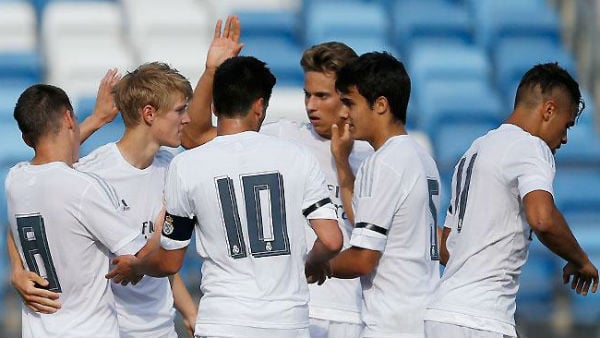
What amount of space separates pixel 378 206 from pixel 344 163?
87 centimetres

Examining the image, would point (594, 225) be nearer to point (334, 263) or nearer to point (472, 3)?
point (472, 3)

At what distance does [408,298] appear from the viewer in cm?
584

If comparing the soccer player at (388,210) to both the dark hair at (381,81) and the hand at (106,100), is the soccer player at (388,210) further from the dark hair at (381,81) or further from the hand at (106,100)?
the hand at (106,100)

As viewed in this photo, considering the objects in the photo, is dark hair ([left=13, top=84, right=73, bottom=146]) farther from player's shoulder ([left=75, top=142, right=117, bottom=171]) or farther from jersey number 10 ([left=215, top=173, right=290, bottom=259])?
jersey number 10 ([left=215, top=173, right=290, bottom=259])

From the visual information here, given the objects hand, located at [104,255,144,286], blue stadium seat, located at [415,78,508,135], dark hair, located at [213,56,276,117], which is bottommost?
blue stadium seat, located at [415,78,508,135]

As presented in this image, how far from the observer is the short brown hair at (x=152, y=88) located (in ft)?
20.2

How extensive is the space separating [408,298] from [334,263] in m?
0.44

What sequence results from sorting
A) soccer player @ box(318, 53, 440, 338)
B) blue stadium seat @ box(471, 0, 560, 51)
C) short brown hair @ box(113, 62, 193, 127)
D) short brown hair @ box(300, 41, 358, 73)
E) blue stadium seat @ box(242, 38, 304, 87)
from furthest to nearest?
blue stadium seat @ box(471, 0, 560, 51)
blue stadium seat @ box(242, 38, 304, 87)
short brown hair @ box(300, 41, 358, 73)
short brown hair @ box(113, 62, 193, 127)
soccer player @ box(318, 53, 440, 338)

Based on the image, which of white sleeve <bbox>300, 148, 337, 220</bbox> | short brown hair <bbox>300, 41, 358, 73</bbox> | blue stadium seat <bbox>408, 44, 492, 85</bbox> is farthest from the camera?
blue stadium seat <bbox>408, 44, 492, 85</bbox>

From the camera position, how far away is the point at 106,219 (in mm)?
5469

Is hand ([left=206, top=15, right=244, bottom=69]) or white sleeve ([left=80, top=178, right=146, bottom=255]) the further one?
hand ([left=206, top=15, right=244, bottom=69])

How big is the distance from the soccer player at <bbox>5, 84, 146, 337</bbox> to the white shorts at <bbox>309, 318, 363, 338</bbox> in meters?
1.24

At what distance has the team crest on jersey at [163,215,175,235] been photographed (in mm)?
5328

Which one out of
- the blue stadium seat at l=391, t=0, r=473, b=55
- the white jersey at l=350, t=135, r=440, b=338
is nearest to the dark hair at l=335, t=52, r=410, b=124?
the white jersey at l=350, t=135, r=440, b=338
